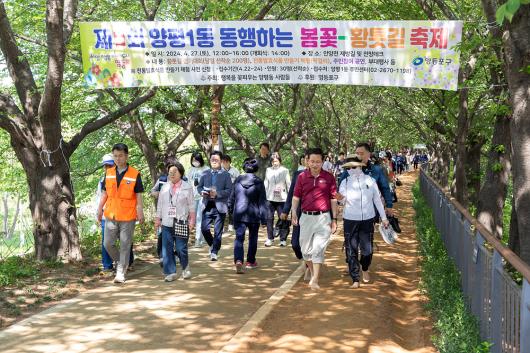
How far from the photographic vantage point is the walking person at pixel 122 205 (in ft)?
27.5

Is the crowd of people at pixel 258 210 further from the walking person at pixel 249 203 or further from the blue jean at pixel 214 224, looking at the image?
the blue jean at pixel 214 224

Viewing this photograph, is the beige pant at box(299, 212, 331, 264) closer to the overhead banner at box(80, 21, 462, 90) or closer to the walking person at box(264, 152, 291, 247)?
the overhead banner at box(80, 21, 462, 90)

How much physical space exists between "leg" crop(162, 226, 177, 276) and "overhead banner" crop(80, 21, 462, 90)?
2963mm

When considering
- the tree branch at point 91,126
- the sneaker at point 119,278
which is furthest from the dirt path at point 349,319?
the tree branch at point 91,126

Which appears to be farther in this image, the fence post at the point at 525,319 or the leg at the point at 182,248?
the leg at the point at 182,248

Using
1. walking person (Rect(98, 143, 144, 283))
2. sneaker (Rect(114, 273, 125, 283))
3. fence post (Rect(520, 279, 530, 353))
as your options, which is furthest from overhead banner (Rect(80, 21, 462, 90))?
fence post (Rect(520, 279, 530, 353))

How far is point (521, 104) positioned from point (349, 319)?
2891 millimetres

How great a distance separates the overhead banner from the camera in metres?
9.85

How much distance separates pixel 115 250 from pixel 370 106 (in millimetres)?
28073

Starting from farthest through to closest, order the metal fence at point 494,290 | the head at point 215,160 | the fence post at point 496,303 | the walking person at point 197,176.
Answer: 1. the walking person at point 197,176
2. the head at point 215,160
3. the fence post at point 496,303
4. the metal fence at point 494,290

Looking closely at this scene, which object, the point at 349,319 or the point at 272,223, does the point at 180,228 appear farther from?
the point at 272,223

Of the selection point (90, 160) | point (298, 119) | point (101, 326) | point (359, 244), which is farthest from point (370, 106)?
point (101, 326)

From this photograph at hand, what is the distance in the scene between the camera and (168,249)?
848 centimetres

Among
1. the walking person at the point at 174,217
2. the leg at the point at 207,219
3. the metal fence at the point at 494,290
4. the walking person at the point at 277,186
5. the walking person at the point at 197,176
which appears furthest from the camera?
the walking person at the point at 277,186
